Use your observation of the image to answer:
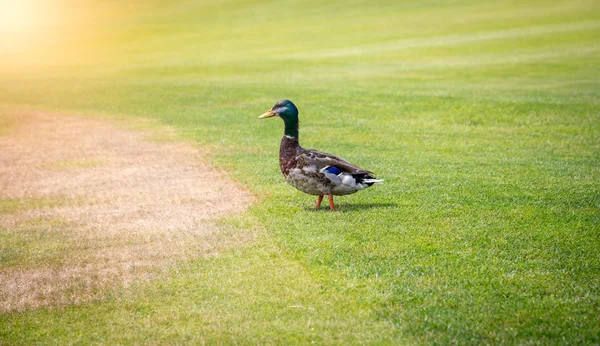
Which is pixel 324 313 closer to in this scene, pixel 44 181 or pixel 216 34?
pixel 44 181

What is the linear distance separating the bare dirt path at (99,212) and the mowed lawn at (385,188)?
0.29 metres

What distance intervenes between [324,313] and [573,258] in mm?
2723

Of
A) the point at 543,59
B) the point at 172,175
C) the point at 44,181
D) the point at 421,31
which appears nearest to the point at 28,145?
the point at 44,181

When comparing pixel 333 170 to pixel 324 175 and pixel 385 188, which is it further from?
pixel 385 188

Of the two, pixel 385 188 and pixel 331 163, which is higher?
pixel 331 163

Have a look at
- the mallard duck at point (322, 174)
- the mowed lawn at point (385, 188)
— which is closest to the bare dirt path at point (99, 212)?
the mowed lawn at point (385, 188)

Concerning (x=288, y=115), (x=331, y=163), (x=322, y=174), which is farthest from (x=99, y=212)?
(x=331, y=163)

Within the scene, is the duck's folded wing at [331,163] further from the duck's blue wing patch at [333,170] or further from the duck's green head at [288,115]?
the duck's green head at [288,115]

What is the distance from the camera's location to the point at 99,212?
367 inches

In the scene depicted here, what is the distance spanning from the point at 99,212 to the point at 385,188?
386cm

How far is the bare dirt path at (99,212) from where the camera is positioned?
6.93 meters

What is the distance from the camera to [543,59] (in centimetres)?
2433

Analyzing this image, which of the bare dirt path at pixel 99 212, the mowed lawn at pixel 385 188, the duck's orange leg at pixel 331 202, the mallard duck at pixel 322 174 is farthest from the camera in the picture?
the duck's orange leg at pixel 331 202

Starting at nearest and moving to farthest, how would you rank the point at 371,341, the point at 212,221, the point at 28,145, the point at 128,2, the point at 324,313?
the point at 371,341 → the point at 324,313 → the point at 212,221 → the point at 28,145 → the point at 128,2
